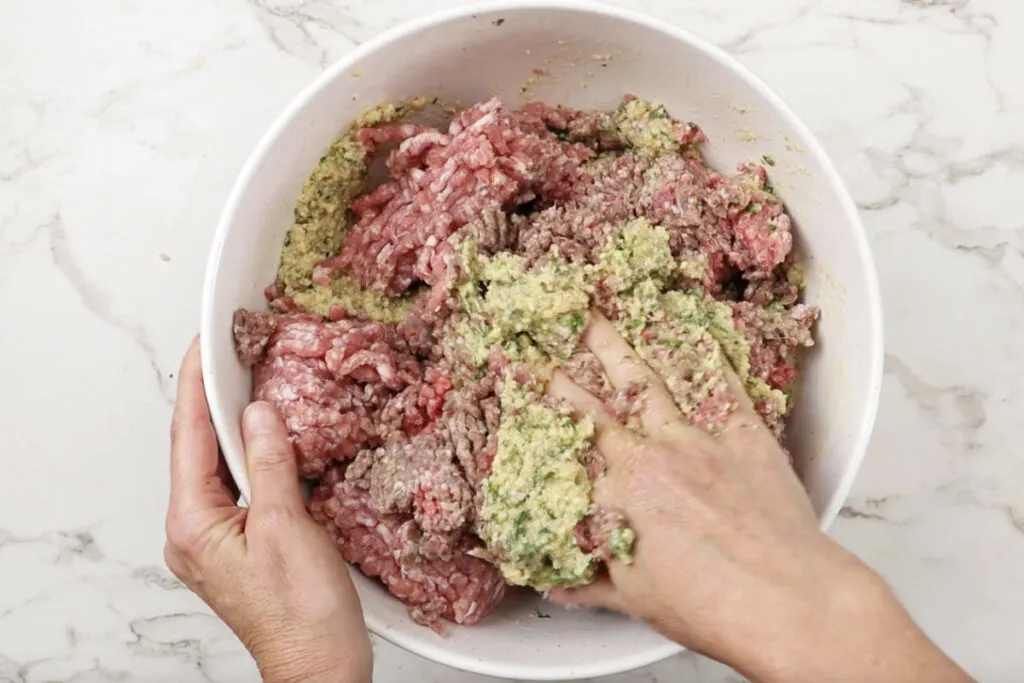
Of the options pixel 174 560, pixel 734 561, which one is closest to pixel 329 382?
pixel 174 560

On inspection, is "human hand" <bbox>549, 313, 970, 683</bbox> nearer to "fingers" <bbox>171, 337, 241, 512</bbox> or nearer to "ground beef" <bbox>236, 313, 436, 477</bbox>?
"ground beef" <bbox>236, 313, 436, 477</bbox>

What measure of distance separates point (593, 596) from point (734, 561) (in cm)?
26

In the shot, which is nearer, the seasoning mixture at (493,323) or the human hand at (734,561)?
the human hand at (734,561)

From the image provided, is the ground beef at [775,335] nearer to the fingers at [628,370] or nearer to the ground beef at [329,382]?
the fingers at [628,370]

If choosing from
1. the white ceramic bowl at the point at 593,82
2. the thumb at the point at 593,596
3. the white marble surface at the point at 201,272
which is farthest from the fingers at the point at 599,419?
the white marble surface at the point at 201,272

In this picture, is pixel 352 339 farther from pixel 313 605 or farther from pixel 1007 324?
pixel 1007 324

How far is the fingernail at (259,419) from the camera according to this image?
4.38 feet

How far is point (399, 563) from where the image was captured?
1.40m

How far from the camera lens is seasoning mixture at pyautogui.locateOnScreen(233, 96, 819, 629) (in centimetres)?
135

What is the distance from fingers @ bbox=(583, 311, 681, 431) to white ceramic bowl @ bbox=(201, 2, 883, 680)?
300mm

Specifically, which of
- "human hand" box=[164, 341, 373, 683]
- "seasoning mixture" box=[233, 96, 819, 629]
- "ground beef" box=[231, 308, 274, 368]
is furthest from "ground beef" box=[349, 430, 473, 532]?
"ground beef" box=[231, 308, 274, 368]

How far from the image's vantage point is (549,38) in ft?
4.89

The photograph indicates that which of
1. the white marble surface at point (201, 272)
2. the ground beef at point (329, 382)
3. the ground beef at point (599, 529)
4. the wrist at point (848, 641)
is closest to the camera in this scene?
the wrist at point (848, 641)

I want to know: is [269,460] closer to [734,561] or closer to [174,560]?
[174,560]
